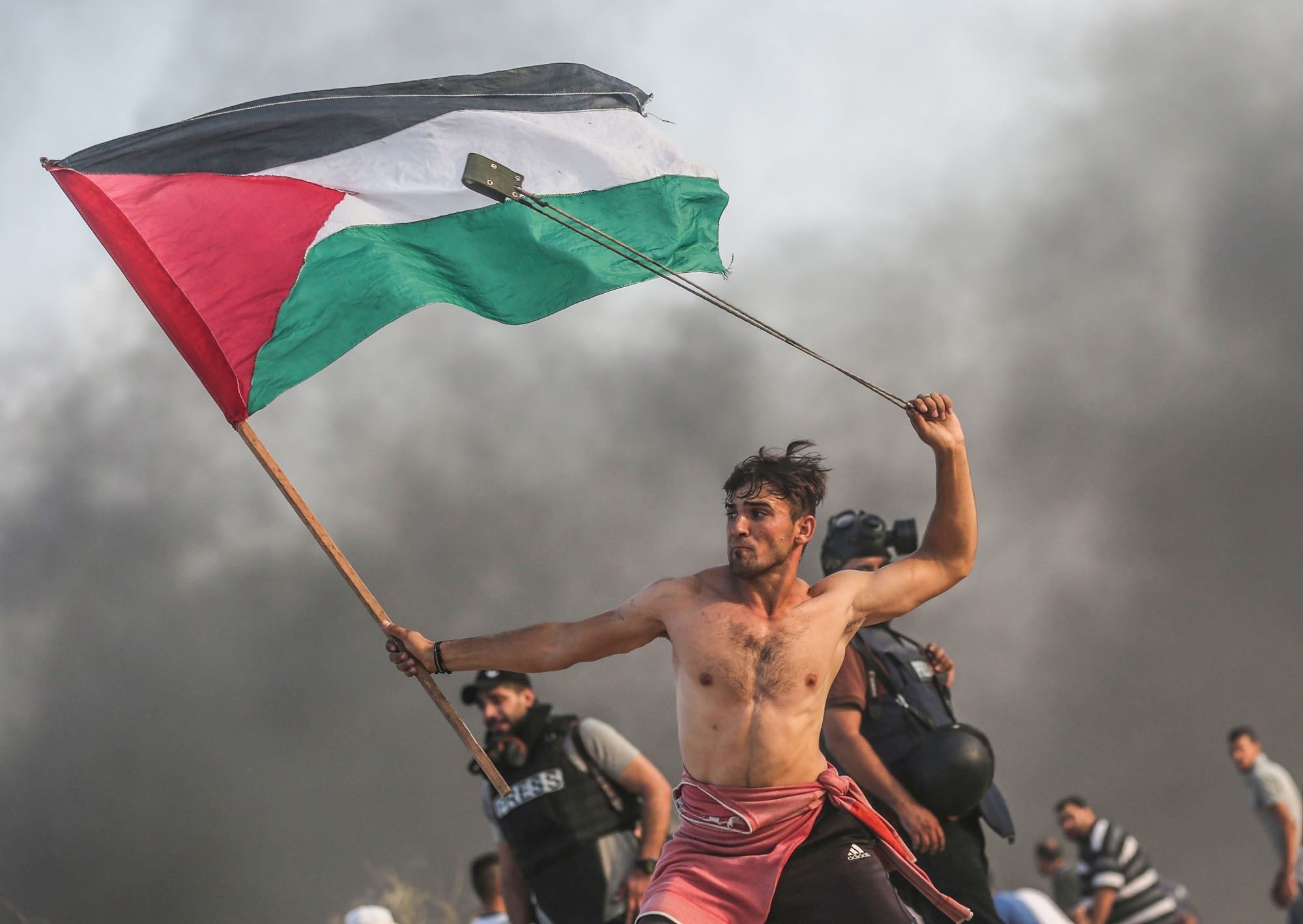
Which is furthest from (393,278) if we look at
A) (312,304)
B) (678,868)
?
(678,868)

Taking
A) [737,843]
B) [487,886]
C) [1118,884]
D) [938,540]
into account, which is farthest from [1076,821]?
[737,843]

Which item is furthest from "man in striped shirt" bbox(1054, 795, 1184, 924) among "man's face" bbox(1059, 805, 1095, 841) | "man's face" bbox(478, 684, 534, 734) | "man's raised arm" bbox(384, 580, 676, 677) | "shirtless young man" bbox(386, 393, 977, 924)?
"man's raised arm" bbox(384, 580, 676, 677)

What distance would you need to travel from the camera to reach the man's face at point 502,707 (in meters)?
7.19

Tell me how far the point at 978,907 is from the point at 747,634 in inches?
73.5

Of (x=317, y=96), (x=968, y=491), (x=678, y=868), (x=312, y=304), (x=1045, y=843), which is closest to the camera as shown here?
(x=678, y=868)

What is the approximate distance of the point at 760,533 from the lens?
479cm

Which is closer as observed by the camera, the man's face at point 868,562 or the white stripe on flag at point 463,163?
the white stripe on flag at point 463,163

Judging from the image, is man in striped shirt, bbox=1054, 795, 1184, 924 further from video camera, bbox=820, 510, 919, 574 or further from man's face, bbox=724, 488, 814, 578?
man's face, bbox=724, 488, 814, 578

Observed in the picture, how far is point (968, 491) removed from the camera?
4910mm

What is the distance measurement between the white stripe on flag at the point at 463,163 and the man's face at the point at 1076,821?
5.24 meters

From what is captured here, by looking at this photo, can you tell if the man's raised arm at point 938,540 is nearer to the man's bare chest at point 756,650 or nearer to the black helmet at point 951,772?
the man's bare chest at point 756,650

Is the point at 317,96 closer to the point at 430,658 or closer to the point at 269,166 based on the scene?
the point at 269,166

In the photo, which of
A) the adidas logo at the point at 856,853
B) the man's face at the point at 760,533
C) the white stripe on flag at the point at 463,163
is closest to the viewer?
the adidas logo at the point at 856,853

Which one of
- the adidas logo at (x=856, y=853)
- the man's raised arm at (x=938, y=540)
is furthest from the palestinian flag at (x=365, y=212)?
the adidas logo at (x=856, y=853)
